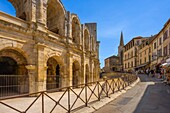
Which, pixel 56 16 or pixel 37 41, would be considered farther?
pixel 56 16

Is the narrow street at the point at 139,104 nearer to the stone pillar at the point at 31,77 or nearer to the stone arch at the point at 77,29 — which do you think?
the stone pillar at the point at 31,77

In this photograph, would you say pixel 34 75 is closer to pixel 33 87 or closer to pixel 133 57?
pixel 33 87

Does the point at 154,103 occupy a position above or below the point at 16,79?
below

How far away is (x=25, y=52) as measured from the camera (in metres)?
9.08

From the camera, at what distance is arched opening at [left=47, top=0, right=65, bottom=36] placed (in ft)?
42.4

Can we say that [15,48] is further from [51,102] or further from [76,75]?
[76,75]

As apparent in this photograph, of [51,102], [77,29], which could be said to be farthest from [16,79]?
[77,29]

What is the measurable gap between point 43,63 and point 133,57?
1741 inches

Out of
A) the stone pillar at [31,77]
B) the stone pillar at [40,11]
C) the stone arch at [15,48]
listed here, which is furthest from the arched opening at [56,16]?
the stone pillar at [31,77]

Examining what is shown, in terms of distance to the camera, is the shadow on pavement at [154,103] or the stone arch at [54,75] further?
the stone arch at [54,75]

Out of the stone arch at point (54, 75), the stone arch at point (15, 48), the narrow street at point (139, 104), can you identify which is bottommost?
the narrow street at point (139, 104)

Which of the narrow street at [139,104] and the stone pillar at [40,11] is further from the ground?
the stone pillar at [40,11]

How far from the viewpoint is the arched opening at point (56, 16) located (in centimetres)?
1291

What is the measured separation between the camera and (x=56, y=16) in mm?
13578
